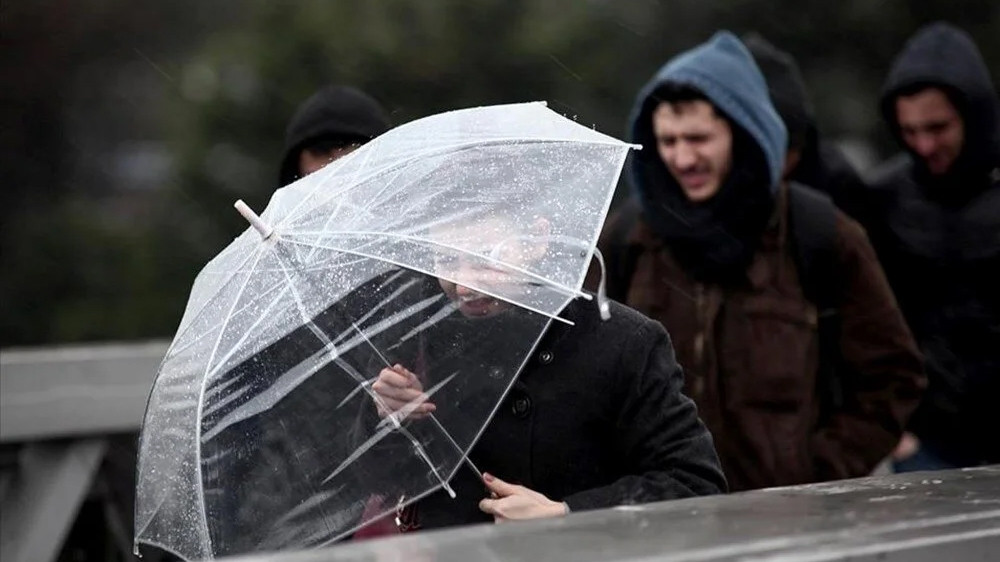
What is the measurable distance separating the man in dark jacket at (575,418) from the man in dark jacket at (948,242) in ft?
7.95

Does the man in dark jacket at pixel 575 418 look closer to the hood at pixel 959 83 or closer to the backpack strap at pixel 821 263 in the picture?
the backpack strap at pixel 821 263

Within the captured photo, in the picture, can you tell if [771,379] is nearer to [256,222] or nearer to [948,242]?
[948,242]

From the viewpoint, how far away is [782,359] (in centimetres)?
462

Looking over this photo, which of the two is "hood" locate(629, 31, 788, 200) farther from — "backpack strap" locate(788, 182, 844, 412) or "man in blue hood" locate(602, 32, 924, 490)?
"backpack strap" locate(788, 182, 844, 412)

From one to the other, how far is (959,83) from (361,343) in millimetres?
3098

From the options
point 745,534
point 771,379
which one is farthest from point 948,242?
point 745,534

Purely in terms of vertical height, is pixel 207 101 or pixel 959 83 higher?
pixel 207 101

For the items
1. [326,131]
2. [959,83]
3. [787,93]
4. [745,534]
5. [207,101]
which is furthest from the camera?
[207,101]

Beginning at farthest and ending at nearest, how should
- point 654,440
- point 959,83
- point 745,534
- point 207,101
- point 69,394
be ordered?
point 207,101
point 959,83
point 69,394
point 654,440
point 745,534

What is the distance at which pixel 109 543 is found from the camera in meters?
5.77

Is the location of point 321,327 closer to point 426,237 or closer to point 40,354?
point 426,237

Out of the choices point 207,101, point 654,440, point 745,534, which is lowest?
point 745,534

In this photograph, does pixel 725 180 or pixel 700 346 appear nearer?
pixel 700 346

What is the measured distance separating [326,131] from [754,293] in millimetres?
1323
